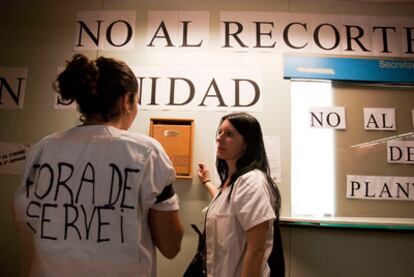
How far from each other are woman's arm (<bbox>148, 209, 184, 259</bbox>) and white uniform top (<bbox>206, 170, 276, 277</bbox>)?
0.32m

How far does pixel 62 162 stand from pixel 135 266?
0.34m

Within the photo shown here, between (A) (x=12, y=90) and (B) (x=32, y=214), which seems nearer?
(B) (x=32, y=214)

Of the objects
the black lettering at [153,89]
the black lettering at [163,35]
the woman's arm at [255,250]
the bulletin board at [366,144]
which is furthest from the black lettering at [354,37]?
the woman's arm at [255,250]

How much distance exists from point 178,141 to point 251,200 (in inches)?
26.1

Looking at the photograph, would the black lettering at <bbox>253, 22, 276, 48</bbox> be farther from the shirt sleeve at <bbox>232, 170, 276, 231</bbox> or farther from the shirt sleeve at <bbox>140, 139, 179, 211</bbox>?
the shirt sleeve at <bbox>140, 139, 179, 211</bbox>

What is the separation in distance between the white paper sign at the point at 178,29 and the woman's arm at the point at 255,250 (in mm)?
1143

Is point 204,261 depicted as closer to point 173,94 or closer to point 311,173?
point 311,173

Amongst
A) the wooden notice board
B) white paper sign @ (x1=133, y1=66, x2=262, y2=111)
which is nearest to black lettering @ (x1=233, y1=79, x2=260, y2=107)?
white paper sign @ (x1=133, y1=66, x2=262, y2=111)

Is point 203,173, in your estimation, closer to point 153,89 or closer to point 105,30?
point 153,89

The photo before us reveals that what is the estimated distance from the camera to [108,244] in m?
0.71

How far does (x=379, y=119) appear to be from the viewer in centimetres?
160

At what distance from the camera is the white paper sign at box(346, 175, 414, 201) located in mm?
1556

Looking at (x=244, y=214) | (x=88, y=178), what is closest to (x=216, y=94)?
(x=244, y=214)

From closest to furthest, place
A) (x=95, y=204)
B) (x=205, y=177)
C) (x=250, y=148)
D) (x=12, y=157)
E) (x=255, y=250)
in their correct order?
(x=95, y=204)
(x=255, y=250)
(x=250, y=148)
(x=205, y=177)
(x=12, y=157)
